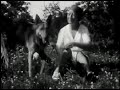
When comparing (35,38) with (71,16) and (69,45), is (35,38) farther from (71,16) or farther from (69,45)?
(71,16)

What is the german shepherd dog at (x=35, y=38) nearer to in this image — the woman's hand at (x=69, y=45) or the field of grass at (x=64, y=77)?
the field of grass at (x=64, y=77)

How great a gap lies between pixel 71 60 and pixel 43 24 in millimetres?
1330

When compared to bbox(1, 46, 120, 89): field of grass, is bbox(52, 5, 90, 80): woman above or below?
above

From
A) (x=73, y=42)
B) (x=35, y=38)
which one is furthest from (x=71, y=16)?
(x=35, y=38)

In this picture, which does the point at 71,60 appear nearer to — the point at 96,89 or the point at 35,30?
the point at 35,30

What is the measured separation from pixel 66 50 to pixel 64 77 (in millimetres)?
753

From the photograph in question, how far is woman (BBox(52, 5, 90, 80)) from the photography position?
30.5 feet

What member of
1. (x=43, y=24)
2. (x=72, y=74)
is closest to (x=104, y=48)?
(x=43, y=24)

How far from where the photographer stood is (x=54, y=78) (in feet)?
30.0

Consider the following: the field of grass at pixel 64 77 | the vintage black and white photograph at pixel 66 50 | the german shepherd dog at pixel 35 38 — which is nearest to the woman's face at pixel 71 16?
the vintage black and white photograph at pixel 66 50

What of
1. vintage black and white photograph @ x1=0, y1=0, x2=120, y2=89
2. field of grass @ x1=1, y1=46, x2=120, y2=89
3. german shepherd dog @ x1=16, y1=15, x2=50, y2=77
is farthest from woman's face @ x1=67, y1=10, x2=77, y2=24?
german shepherd dog @ x1=16, y1=15, x2=50, y2=77

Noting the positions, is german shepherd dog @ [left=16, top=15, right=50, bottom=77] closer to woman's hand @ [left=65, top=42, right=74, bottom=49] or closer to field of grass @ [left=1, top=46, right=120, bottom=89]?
field of grass @ [left=1, top=46, right=120, bottom=89]

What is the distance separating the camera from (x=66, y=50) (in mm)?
9711

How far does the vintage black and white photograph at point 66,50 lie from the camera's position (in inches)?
344
